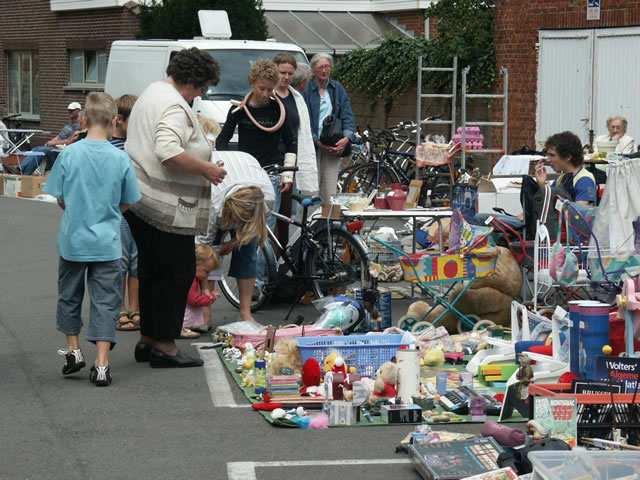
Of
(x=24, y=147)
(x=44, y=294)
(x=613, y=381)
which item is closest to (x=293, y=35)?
(x=24, y=147)

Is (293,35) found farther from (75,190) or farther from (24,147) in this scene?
(75,190)

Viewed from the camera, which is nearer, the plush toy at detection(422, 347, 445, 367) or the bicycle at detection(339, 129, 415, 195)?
the plush toy at detection(422, 347, 445, 367)

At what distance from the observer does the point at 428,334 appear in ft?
33.1

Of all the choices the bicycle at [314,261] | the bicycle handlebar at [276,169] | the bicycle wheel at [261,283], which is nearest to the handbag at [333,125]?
the bicycle handlebar at [276,169]

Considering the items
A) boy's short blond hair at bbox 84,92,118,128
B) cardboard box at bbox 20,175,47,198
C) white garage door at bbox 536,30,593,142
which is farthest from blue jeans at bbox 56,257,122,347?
cardboard box at bbox 20,175,47,198

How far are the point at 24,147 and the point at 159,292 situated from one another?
2399 cm

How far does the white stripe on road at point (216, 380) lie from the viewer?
8.54 m

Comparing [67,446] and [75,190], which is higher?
[75,190]

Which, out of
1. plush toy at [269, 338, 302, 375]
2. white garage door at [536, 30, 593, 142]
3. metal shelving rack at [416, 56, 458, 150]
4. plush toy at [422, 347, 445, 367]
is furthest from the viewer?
metal shelving rack at [416, 56, 458, 150]

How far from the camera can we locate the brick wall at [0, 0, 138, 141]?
34875 mm

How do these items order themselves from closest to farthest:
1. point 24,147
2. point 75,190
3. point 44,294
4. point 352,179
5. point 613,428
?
1. point 613,428
2. point 75,190
3. point 44,294
4. point 352,179
5. point 24,147

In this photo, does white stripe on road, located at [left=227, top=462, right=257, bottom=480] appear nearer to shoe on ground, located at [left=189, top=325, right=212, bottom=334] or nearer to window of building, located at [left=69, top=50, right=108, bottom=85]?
shoe on ground, located at [left=189, top=325, right=212, bottom=334]

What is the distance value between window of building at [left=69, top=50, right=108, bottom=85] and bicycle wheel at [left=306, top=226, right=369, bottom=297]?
24.5 meters

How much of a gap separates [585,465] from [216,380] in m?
3.69
